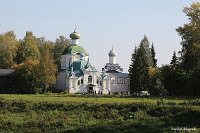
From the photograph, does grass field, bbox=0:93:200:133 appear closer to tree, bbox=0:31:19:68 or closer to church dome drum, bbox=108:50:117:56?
tree, bbox=0:31:19:68

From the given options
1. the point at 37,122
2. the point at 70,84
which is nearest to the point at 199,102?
the point at 37,122

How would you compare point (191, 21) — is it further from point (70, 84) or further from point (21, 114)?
point (70, 84)

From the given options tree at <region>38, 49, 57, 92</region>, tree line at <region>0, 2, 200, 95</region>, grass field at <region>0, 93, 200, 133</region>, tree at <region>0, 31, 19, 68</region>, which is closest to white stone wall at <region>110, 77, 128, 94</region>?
tree line at <region>0, 2, 200, 95</region>

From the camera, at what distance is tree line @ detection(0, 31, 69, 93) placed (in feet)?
195

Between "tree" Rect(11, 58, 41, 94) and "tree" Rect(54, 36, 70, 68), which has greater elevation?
"tree" Rect(54, 36, 70, 68)

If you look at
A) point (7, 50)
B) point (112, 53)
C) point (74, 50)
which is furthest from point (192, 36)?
point (112, 53)

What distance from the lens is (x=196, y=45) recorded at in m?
39.9

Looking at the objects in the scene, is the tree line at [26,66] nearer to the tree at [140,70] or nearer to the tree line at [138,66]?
the tree line at [138,66]

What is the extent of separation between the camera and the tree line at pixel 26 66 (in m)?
59.3

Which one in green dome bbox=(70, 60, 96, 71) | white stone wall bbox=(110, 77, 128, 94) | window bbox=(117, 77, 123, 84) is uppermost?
green dome bbox=(70, 60, 96, 71)

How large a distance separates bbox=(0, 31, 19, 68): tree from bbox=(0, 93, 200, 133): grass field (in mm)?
41699

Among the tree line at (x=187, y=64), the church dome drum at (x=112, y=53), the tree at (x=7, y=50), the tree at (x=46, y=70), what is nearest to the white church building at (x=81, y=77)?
the tree at (x=46, y=70)

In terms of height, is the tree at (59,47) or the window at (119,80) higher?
the tree at (59,47)

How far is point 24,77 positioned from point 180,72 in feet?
85.2
